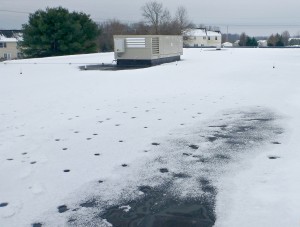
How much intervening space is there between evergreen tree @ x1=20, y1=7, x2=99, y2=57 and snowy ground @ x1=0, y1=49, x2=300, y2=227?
77.8ft

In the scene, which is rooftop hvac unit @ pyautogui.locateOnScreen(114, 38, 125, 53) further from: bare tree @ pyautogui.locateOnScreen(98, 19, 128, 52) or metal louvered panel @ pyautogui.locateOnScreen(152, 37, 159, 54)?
bare tree @ pyautogui.locateOnScreen(98, 19, 128, 52)

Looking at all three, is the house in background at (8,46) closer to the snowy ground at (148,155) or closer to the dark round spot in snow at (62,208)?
the snowy ground at (148,155)

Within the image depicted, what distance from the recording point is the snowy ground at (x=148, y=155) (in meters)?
3.12

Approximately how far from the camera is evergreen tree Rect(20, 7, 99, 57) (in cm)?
3122

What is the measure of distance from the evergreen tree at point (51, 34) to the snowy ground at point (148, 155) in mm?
23707

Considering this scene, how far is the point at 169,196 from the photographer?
3.33 metres

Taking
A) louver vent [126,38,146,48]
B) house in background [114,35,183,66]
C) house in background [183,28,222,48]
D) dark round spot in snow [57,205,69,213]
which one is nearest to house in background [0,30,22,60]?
house in background [183,28,222,48]

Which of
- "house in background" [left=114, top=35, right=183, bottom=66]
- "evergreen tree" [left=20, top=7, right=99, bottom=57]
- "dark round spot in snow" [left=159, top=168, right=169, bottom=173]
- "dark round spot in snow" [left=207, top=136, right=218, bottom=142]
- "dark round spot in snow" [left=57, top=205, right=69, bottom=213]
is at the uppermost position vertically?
"evergreen tree" [left=20, top=7, right=99, bottom=57]

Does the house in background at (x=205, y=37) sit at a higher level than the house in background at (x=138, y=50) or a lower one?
higher

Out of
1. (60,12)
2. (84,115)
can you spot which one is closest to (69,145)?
(84,115)

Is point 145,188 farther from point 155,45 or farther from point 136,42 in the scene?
point 155,45

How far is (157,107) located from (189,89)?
2.43m

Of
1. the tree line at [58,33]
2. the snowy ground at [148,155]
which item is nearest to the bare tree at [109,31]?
the tree line at [58,33]

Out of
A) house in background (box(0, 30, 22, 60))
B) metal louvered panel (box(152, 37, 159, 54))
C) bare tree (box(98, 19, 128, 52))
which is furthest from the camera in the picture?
house in background (box(0, 30, 22, 60))
